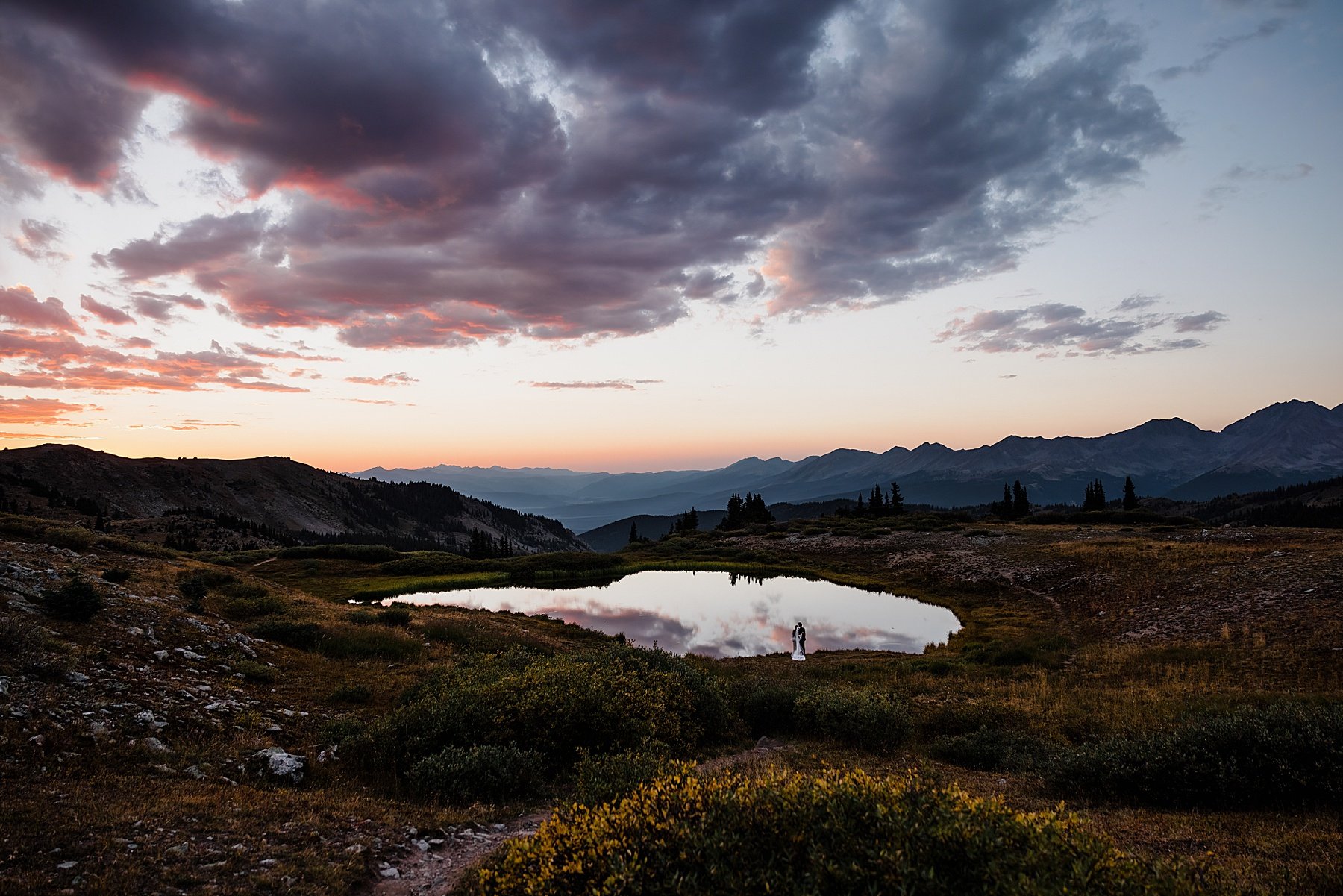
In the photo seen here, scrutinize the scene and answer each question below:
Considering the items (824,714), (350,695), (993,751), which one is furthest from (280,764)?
(993,751)

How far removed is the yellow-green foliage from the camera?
5.28 m

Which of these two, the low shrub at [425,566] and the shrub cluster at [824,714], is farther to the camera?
the low shrub at [425,566]

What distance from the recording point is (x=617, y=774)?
10.1 meters

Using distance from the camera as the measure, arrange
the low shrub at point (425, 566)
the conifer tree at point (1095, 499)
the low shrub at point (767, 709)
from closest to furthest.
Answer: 1. the low shrub at point (767, 709)
2. the low shrub at point (425, 566)
3. the conifer tree at point (1095, 499)

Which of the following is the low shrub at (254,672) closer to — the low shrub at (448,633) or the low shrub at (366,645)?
the low shrub at (366,645)

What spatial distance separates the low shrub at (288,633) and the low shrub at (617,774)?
17.4m

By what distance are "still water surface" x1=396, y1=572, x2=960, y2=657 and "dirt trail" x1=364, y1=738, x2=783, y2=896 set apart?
2451cm

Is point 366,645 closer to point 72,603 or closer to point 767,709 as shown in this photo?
point 72,603

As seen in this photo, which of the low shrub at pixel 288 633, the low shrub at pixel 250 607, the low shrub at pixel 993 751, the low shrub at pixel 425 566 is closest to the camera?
the low shrub at pixel 993 751

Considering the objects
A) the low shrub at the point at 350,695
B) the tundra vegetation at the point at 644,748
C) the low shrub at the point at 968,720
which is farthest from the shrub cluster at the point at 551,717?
the low shrub at the point at 968,720

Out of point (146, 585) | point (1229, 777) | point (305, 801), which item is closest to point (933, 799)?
point (1229, 777)

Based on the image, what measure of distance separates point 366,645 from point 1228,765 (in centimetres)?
2697

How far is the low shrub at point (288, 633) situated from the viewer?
2256cm

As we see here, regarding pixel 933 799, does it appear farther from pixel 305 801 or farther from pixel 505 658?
pixel 505 658
